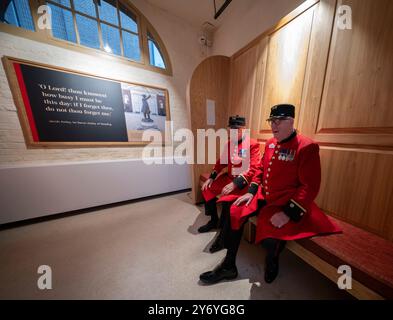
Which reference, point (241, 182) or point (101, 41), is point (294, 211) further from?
point (101, 41)

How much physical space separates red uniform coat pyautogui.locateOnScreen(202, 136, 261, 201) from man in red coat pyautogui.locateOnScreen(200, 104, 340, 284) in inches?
4.8

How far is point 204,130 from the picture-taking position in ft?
7.11

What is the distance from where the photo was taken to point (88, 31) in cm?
201

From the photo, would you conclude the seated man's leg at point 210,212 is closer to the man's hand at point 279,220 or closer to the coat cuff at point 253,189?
the coat cuff at point 253,189

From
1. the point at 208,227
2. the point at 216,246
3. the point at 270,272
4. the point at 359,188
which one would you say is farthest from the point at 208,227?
the point at 359,188

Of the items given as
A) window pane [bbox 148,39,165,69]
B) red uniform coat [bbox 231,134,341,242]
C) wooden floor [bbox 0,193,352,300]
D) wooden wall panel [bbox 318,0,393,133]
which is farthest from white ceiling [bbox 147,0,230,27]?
wooden floor [bbox 0,193,352,300]

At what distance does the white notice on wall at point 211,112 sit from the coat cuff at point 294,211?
1.63m

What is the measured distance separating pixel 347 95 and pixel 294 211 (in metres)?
1.01

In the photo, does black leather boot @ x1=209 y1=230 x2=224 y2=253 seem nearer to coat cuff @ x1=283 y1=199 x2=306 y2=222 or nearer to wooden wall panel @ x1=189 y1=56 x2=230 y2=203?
coat cuff @ x1=283 y1=199 x2=306 y2=222

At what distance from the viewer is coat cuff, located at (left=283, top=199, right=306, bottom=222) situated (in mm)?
869

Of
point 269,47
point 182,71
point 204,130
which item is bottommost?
point 204,130
